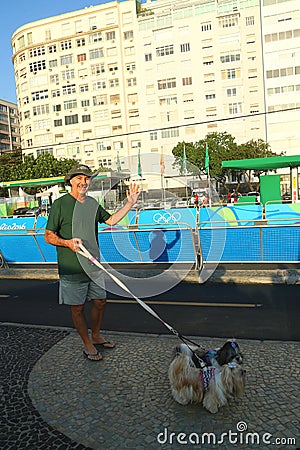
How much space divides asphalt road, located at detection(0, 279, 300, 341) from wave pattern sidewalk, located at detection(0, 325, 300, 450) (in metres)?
0.62

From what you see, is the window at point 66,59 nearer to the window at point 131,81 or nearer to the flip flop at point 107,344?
the window at point 131,81

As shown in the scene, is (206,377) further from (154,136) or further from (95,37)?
(95,37)

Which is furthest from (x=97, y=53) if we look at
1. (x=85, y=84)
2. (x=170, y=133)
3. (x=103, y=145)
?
(x=170, y=133)

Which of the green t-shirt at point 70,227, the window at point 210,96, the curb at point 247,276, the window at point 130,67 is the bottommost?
the curb at point 247,276

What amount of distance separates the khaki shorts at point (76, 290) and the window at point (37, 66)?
7607cm

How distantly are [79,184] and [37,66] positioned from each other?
77.1m

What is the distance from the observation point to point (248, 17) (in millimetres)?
61375

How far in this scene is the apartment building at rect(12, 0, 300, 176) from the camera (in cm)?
6012

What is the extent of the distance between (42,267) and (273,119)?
55.9 metres

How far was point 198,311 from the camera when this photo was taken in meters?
6.16

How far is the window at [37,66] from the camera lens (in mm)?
72500

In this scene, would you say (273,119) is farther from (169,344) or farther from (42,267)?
(169,344)

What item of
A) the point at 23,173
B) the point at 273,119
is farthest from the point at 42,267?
the point at 273,119

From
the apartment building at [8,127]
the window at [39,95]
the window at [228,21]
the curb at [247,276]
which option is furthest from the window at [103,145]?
the curb at [247,276]
